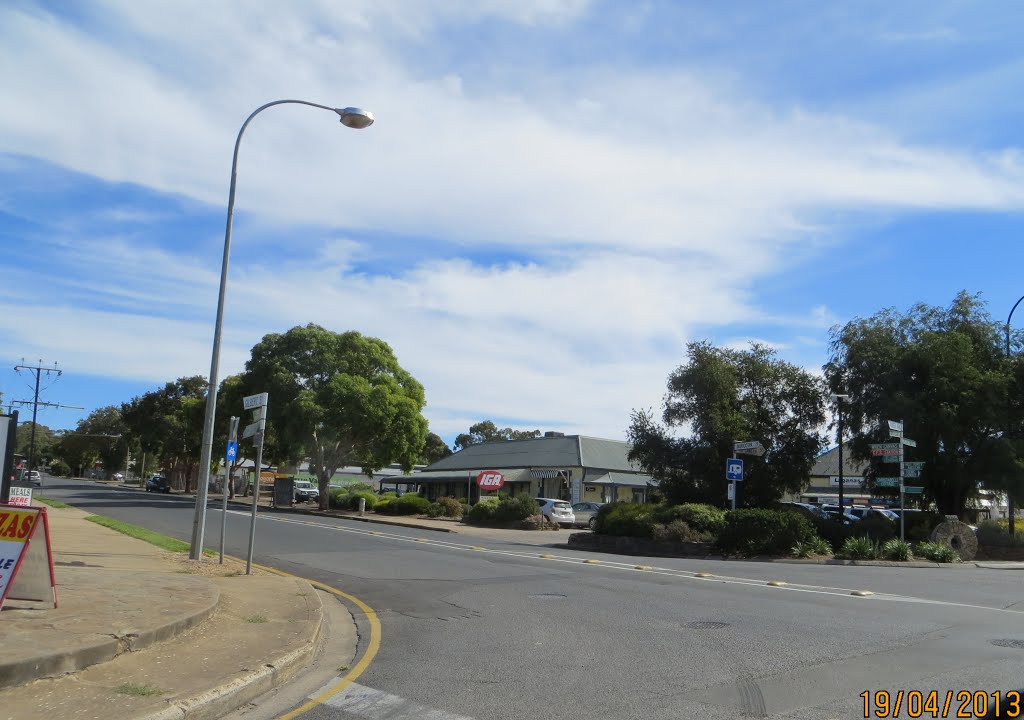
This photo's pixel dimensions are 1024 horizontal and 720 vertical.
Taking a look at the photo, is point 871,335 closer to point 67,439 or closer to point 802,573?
point 802,573

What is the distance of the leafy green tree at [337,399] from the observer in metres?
43.1

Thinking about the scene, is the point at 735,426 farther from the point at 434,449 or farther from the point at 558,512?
the point at 434,449

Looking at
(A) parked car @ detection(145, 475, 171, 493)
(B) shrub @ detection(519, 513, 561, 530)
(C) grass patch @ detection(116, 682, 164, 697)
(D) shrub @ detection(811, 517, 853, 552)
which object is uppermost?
(D) shrub @ detection(811, 517, 853, 552)

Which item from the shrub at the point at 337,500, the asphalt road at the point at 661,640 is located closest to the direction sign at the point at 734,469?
the asphalt road at the point at 661,640

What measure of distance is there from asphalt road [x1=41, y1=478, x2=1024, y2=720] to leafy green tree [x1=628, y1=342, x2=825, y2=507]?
10773mm

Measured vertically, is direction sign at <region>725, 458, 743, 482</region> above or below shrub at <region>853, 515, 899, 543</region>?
above

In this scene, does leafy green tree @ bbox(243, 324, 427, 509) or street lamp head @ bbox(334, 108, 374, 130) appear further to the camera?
leafy green tree @ bbox(243, 324, 427, 509)

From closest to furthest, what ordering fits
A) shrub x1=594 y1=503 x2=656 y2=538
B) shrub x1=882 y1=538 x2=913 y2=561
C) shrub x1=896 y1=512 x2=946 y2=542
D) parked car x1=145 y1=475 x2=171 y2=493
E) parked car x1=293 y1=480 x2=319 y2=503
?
shrub x1=882 y1=538 x2=913 y2=561 → shrub x1=594 y1=503 x2=656 y2=538 → shrub x1=896 y1=512 x2=946 y2=542 → parked car x1=293 y1=480 x2=319 y2=503 → parked car x1=145 y1=475 x2=171 y2=493

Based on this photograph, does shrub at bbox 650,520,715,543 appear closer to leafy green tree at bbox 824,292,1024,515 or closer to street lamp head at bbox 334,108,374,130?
leafy green tree at bbox 824,292,1024,515

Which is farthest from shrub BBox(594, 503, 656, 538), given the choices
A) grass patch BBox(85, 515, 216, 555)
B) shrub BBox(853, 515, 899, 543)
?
grass patch BBox(85, 515, 216, 555)

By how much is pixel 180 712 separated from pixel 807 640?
6511mm

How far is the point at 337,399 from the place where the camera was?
43094mm

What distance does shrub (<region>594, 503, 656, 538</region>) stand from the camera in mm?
24359

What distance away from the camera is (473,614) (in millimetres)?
10852
